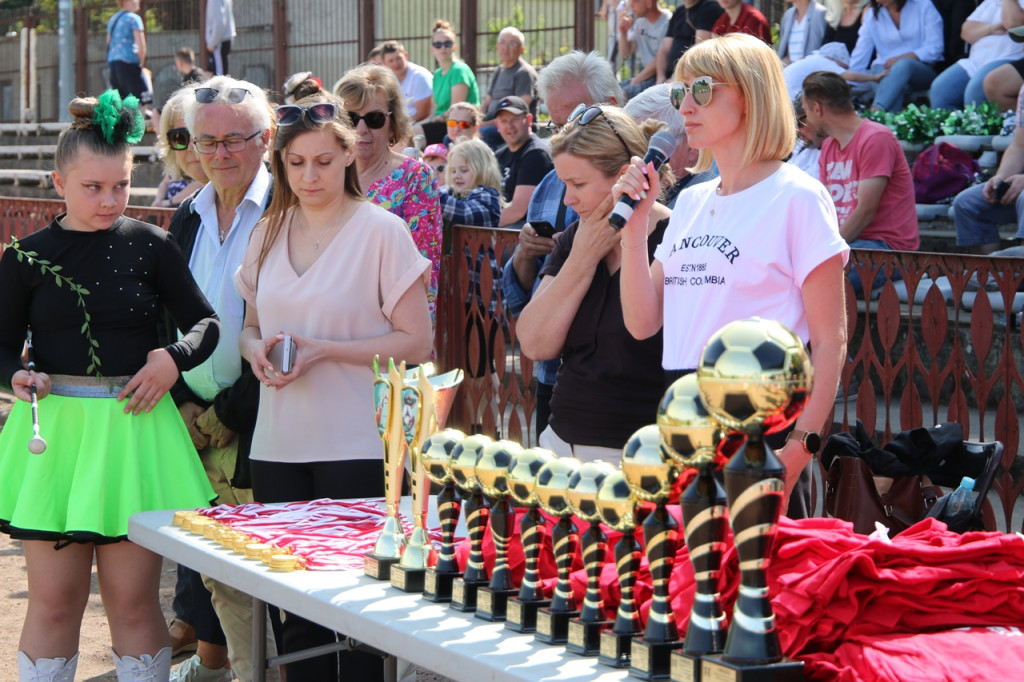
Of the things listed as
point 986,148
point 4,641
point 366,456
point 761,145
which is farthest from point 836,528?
point 986,148

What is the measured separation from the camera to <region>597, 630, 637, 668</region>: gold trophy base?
190 centimetres

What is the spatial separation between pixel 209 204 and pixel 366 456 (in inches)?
46.5

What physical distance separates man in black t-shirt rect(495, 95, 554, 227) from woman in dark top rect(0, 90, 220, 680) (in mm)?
3183

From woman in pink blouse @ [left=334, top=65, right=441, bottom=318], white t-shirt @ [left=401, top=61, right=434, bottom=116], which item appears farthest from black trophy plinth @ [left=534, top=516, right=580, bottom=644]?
white t-shirt @ [left=401, top=61, right=434, bottom=116]

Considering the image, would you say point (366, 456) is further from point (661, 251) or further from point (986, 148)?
point (986, 148)

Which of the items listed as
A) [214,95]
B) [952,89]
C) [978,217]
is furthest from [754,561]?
[952,89]

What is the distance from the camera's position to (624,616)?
1.91m

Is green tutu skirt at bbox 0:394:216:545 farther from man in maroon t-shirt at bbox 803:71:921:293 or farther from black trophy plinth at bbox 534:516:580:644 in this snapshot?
man in maroon t-shirt at bbox 803:71:921:293

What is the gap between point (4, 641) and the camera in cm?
479

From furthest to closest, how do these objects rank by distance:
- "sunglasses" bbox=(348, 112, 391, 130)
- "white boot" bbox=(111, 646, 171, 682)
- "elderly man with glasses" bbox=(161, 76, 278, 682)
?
"sunglasses" bbox=(348, 112, 391, 130)
"elderly man with glasses" bbox=(161, 76, 278, 682)
"white boot" bbox=(111, 646, 171, 682)

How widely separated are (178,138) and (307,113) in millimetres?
1037

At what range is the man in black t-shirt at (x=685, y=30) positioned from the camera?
9070 mm

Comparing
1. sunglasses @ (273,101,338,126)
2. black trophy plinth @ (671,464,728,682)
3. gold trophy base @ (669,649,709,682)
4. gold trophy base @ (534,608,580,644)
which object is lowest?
gold trophy base @ (534,608,580,644)

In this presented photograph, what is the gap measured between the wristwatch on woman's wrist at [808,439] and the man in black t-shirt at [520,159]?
13.0 feet
